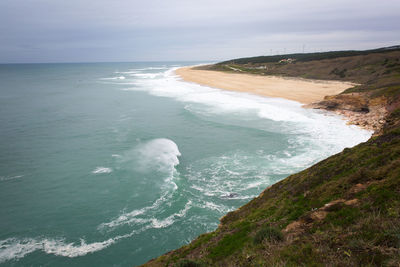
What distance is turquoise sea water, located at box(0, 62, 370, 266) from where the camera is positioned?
12.5 m

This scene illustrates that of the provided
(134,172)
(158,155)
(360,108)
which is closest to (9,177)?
(134,172)

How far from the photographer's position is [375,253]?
18.3 ft

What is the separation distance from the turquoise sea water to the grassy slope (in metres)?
3.22

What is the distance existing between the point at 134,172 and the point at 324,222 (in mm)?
14656

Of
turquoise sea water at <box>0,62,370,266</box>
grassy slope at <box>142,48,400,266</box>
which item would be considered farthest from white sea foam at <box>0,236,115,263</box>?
grassy slope at <box>142,48,400,266</box>

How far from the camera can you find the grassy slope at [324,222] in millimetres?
6035

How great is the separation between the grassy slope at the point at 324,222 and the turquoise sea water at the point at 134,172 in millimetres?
3224


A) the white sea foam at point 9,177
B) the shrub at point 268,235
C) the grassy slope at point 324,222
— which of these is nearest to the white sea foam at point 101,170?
the white sea foam at point 9,177

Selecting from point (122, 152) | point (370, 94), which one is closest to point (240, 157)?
point (122, 152)

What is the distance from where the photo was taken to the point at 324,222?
25.5 ft

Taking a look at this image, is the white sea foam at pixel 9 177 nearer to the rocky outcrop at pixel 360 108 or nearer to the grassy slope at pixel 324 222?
the grassy slope at pixel 324 222

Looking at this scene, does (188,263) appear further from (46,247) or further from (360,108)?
(360,108)

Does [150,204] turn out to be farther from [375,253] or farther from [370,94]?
[370,94]

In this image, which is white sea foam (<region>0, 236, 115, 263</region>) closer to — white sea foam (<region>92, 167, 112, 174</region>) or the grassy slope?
the grassy slope
